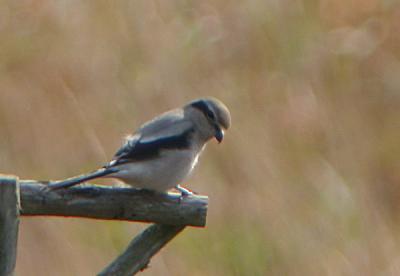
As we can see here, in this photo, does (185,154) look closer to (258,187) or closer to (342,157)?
(258,187)

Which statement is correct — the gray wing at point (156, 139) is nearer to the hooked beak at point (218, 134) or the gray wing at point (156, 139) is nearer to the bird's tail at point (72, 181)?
the bird's tail at point (72, 181)

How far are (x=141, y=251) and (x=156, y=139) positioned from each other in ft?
4.18

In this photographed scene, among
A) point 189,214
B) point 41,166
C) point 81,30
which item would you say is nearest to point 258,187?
point 41,166

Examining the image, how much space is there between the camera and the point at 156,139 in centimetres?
375

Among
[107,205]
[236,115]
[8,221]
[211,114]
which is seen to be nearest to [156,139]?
[211,114]

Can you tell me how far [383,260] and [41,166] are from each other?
1791 millimetres

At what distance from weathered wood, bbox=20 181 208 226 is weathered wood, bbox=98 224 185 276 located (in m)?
0.03

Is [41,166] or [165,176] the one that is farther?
[41,166]

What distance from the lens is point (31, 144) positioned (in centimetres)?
537

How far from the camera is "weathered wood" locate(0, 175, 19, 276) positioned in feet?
7.07

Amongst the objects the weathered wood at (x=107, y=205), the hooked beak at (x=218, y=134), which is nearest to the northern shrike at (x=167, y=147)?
the hooked beak at (x=218, y=134)

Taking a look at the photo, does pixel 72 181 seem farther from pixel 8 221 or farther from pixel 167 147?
pixel 167 147

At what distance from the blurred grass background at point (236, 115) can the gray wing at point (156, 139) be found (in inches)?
49.2

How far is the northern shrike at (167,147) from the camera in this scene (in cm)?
361
